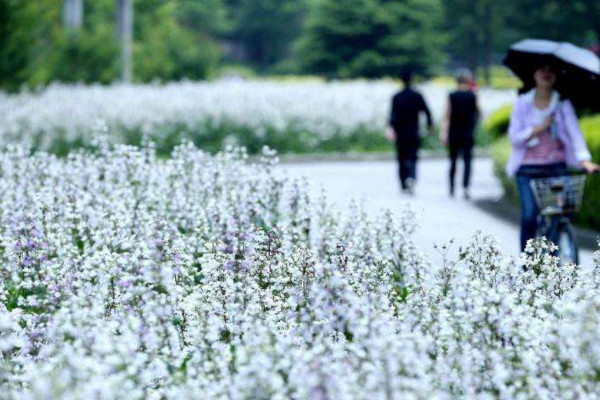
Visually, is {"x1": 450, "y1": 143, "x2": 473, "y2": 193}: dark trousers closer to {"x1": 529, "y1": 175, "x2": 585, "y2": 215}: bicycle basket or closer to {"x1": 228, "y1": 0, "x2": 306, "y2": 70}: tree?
{"x1": 529, "y1": 175, "x2": 585, "y2": 215}: bicycle basket

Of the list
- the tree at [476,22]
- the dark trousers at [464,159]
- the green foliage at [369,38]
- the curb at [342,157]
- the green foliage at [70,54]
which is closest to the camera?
the dark trousers at [464,159]

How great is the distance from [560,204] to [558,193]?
0.09 metres

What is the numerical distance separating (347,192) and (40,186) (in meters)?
9.10

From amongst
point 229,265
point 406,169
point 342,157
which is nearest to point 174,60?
point 342,157

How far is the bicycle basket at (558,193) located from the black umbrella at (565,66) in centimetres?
79

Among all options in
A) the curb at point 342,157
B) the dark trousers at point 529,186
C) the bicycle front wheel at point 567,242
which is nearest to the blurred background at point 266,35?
the curb at point 342,157

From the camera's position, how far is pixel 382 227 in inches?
343

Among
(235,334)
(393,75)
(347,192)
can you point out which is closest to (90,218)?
(235,334)

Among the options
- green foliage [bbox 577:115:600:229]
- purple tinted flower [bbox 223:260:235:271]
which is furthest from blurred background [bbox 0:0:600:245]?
purple tinted flower [bbox 223:260:235:271]

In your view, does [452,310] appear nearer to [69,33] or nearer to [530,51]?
[530,51]

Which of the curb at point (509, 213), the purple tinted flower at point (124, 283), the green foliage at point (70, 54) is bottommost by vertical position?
the curb at point (509, 213)

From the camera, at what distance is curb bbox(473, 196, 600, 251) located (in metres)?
13.7

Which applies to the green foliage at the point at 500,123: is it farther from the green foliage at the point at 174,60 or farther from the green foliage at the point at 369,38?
the green foliage at the point at 369,38

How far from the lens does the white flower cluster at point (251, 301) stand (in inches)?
185
